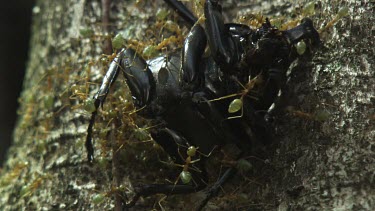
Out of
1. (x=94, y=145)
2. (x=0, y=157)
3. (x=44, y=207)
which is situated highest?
(x=94, y=145)

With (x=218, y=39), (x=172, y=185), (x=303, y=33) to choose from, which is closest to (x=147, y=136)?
(x=172, y=185)

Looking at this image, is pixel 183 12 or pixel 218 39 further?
pixel 183 12

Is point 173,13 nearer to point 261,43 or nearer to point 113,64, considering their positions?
point 113,64

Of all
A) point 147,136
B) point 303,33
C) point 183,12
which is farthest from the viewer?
point 183,12

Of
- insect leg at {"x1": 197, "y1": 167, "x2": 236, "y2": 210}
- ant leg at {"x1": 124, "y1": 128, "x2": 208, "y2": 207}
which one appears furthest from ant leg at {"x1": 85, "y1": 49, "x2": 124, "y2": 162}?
insect leg at {"x1": 197, "y1": 167, "x2": 236, "y2": 210}

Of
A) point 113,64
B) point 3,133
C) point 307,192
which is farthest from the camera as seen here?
point 3,133

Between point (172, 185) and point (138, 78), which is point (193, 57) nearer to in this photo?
point (138, 78)

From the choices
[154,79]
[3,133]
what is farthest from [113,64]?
[3,133]
